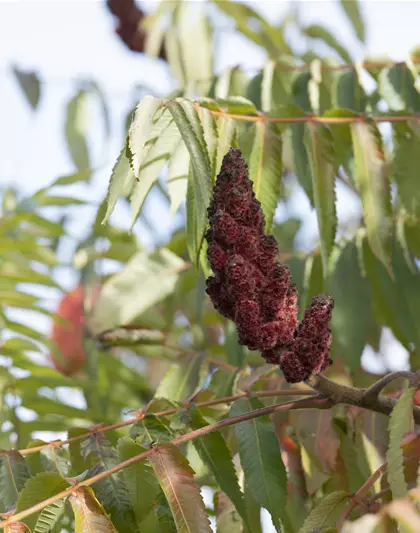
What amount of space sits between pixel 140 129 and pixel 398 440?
68 cm

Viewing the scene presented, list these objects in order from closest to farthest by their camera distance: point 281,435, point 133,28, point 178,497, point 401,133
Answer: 1. point 178,497
2. point 401,133
3. point 281,435
4. point 133,28

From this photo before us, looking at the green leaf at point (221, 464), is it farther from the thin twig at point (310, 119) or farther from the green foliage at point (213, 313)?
the thin twig at point (310, 119)

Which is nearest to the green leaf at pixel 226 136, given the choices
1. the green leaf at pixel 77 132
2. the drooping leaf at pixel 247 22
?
the drooping leaf at pixel 247 22

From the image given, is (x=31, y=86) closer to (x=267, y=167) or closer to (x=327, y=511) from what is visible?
(x=267, y=167)

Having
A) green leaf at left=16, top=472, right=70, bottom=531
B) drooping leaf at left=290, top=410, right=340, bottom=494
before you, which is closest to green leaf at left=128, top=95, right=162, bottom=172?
green leaf at left=16, top=472, right=70, bottom=531

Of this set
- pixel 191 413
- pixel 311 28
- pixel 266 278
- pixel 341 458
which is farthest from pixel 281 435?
pixel 311 28

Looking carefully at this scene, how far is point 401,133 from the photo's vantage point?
2.28 m

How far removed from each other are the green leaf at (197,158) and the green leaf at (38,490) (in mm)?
465

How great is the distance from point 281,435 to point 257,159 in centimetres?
87

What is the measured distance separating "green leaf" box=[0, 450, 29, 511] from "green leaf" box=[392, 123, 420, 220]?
1176 millimetres

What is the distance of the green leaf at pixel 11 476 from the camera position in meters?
1.69

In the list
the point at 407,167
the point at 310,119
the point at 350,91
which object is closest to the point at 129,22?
the point at 350,91

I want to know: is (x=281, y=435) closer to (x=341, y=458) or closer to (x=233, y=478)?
(x=341, y=458)

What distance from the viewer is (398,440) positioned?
1.37 meters
